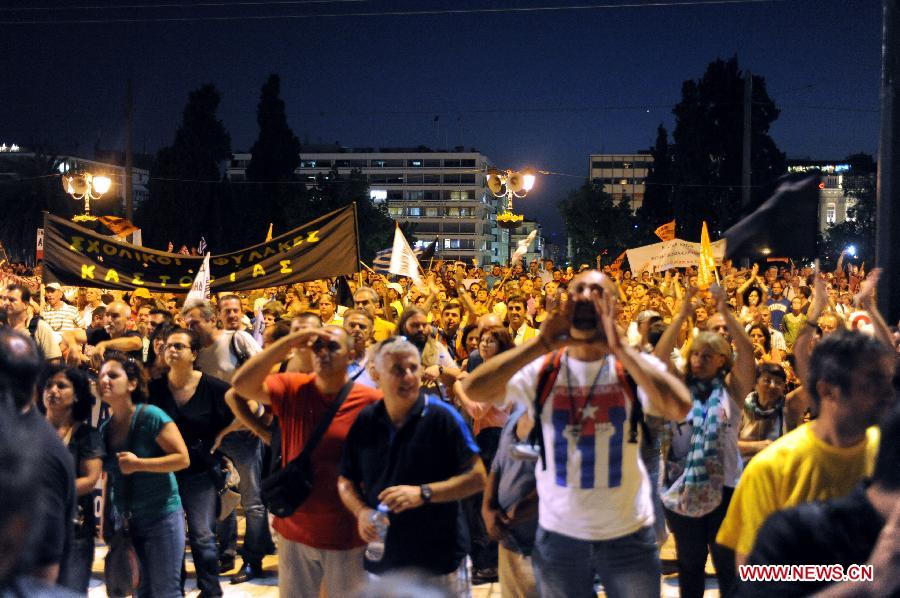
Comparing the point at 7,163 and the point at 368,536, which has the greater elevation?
the point at 7,163

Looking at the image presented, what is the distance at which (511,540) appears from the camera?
15.7 ft

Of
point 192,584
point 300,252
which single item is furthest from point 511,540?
point 300,252

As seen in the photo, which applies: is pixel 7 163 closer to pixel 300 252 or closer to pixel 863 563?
pixel 300 252

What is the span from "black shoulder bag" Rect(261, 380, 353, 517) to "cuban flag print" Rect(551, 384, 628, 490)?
4.46 ft

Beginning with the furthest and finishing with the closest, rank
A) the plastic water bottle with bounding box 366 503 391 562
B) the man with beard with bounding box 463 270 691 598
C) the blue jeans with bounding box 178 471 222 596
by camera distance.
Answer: the blue jeans with bounding box 178 471 222 596 → the plastic water bottle with bounding box 366 503 391 562 → the man with beard with bounding box 463 270 691 598

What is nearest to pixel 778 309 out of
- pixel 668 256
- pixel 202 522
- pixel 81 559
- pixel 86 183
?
pixel 668 256

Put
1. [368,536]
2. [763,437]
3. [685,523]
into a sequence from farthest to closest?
1. [763,437]
2. [685,523]
3. [368,536]

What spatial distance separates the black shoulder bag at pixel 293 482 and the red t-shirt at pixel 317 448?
3 cm

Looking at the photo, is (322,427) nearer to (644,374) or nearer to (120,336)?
(644,374)

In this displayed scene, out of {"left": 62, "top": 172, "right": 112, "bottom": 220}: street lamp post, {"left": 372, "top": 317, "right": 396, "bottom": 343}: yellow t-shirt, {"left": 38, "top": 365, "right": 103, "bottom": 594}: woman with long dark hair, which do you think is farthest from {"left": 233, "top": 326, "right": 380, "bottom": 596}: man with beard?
{"left": 62, "top": 172, "right": 112, "bottom": 220}: street lamp post

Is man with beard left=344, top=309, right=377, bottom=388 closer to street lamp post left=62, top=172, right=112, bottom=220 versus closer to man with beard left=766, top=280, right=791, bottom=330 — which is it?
man with beard left=766, top=280, right=791, bottom=330

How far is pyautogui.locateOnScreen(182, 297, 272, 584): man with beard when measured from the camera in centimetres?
721

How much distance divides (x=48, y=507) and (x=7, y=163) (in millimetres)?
120508

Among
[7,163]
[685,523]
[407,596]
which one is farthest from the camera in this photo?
[7,163]
